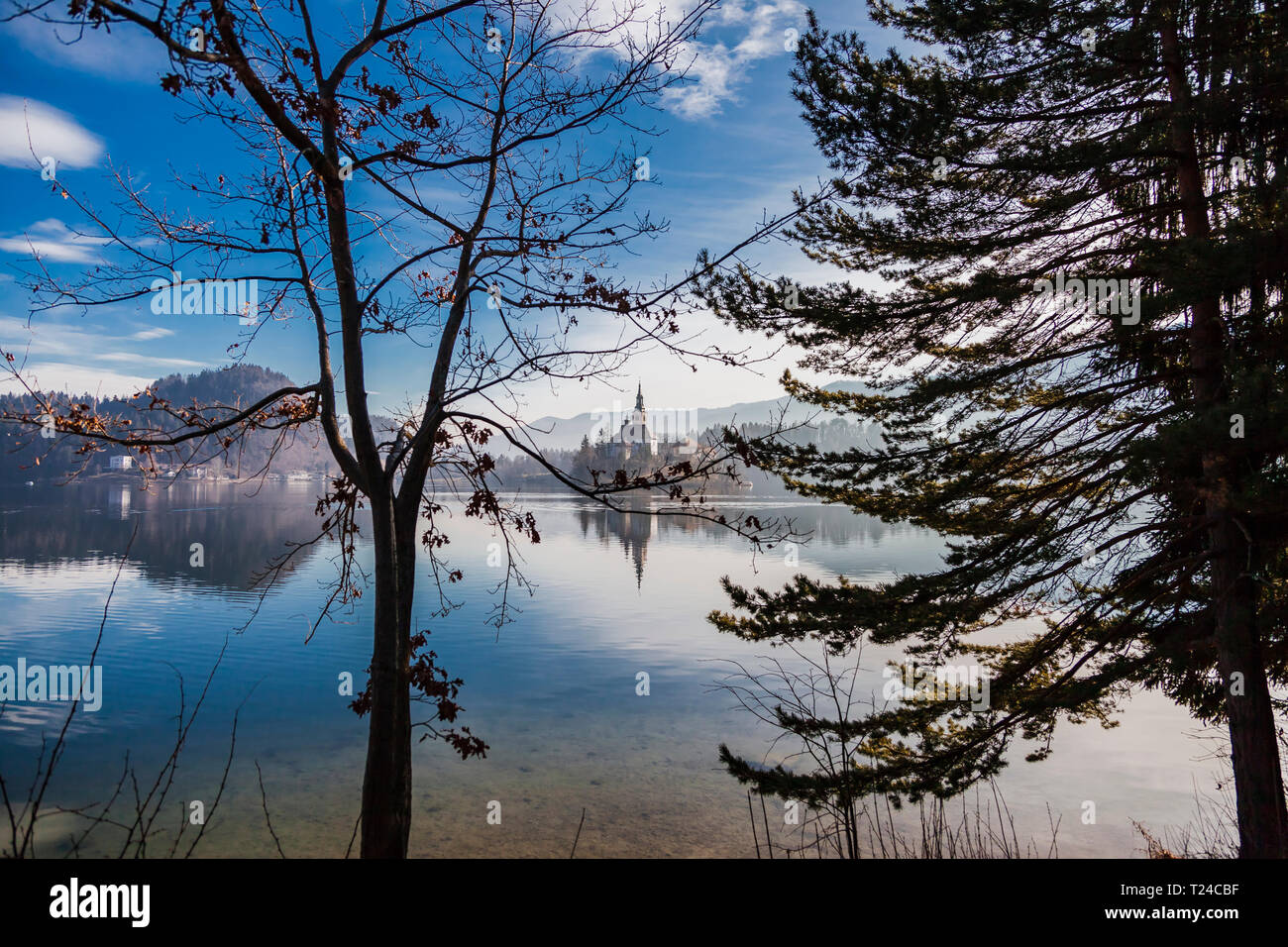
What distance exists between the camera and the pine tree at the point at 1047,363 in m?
7.02

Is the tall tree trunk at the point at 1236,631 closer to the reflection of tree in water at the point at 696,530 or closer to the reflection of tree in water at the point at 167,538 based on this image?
the reflection of tree in water at the point at 167,538

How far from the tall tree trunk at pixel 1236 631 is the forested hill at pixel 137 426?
8.38m

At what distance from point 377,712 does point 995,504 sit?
761 centimetres

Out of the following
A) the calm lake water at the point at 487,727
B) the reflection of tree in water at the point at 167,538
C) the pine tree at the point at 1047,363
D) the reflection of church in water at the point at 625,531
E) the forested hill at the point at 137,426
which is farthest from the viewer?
the reflection of church in water at the point at 625,531

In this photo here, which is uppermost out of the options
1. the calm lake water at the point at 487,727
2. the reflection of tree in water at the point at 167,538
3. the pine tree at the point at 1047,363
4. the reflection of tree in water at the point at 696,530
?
the pine tree at the point at 1047,363

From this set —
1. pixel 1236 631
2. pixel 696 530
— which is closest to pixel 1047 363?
pixel 1236 631

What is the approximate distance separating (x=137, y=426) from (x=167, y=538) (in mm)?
60736

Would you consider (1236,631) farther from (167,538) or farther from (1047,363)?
(167,538)

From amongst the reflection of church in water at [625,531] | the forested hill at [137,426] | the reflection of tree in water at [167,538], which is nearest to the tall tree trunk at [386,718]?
the forested hill at [137,426]

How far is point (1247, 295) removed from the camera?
7.25 meters

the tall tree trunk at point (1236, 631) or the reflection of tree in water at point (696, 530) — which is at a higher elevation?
the tall tree trunk at point (1236, 631)

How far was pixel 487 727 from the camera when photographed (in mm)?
18875

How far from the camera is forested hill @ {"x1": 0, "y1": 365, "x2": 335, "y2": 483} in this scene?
5.25 meters
